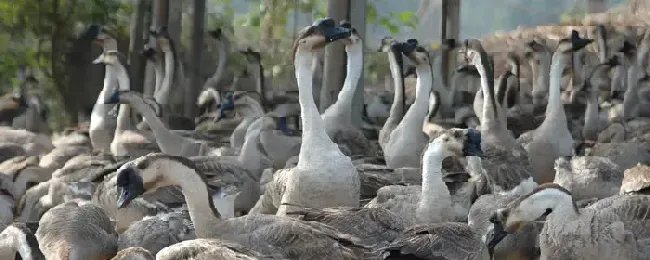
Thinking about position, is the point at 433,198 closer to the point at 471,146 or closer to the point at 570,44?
the point at 471,146

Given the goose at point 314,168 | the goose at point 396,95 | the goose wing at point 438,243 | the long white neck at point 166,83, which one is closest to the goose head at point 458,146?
the goose at point 314,168

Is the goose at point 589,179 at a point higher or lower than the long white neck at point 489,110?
lower

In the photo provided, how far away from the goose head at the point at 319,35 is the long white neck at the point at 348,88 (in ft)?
8.14

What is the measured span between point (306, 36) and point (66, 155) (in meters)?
4.02

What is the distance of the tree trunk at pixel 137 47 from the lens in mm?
16609

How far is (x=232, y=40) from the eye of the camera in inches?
862

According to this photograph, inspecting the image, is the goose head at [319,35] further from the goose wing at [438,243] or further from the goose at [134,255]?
the goose at [134,255]

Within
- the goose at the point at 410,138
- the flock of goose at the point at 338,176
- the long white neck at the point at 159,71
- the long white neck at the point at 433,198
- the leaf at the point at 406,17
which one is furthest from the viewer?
the leaf at the point at 406,17

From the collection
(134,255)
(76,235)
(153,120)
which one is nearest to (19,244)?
(76,235)

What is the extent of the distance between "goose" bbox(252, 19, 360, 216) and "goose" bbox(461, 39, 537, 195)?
1072 mm

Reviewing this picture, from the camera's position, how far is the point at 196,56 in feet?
53.2

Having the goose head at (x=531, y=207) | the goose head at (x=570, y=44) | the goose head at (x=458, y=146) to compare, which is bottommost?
the goose head at (x=531, y=207)

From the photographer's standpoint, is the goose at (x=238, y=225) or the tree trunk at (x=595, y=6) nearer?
the goose at (x=238, y=225)

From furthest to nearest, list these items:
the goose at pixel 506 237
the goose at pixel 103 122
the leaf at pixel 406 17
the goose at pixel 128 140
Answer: the leaf at pixel 406 17 < the goose at pixel 103 122 < the goose at pixel 128 140 < the goose at pixel 506 237
